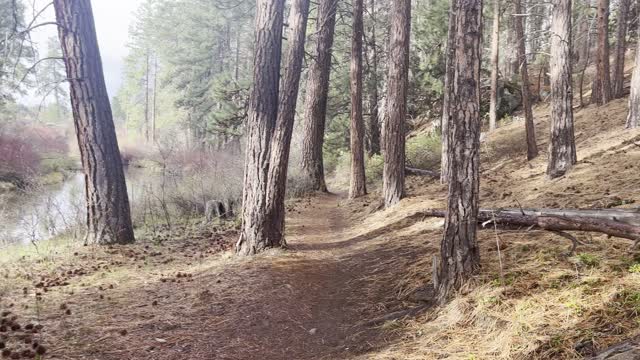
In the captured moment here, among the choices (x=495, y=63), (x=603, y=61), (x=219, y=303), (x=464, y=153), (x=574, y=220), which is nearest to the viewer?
(x=464, y=153)

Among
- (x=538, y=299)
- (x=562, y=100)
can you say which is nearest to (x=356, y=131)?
(x=562, y=100)

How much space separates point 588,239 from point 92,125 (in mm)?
6836

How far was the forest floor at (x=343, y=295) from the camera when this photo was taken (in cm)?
308

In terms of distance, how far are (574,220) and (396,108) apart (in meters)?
5.84

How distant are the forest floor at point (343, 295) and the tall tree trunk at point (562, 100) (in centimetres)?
56

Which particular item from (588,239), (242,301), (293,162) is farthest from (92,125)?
(293,162)

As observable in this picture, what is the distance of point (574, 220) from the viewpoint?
4086 mm

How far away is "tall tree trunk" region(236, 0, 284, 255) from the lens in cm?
645

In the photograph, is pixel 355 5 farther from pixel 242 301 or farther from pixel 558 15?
pixel 242 301

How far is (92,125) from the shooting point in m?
6.95

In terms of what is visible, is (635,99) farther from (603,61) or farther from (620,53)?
(620,53)

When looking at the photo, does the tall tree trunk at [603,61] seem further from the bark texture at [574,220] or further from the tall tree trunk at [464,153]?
the tall tree trunk at [464,153]

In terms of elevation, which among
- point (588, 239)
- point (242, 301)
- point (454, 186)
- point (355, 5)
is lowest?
point (242, 301)

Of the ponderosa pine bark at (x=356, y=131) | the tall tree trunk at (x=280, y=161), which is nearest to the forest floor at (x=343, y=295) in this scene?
the tall tree trunk at (x=280, y=161)
